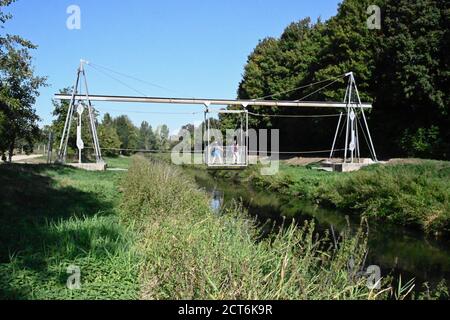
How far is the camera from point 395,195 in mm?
17281

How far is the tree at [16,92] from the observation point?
17750mm

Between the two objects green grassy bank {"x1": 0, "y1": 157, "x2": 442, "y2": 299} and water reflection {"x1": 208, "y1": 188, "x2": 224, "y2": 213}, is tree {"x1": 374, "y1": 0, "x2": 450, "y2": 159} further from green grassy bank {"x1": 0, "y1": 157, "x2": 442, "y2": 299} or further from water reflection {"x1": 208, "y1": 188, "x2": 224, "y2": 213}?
green grassy bank {"x1": 0, "y1": 157, "x2": 442, "y2": 299}

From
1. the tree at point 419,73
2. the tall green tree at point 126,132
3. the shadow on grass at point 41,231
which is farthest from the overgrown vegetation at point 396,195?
the tall green tree at point 126,132

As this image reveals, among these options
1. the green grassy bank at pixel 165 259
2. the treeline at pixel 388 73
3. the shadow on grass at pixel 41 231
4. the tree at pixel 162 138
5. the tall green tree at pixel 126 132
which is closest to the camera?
the green grassy bank at pixel 165 259

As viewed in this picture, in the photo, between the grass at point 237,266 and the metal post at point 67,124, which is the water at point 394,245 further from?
the metal post at point 67,124

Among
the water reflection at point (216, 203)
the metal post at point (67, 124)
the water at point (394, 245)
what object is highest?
the metal post at point (67, 124)

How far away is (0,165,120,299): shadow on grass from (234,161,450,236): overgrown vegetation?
963 centimetres

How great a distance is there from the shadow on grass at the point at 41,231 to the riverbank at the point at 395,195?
31.6 ft

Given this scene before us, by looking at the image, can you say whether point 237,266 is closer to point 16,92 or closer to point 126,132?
point 16,92

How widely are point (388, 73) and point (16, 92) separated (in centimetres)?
2675

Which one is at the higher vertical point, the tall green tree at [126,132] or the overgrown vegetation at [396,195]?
the tall green tree at [126,132]

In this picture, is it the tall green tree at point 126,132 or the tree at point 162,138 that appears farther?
the tree at point 162,138
